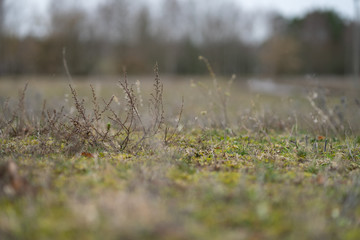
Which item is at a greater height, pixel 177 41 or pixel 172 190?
pixel 177 41

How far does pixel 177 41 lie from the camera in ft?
130

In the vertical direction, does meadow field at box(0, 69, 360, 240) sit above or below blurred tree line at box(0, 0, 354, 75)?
below

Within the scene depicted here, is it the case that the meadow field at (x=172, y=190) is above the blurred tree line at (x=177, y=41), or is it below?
below

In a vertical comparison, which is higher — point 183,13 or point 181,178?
point 183,13

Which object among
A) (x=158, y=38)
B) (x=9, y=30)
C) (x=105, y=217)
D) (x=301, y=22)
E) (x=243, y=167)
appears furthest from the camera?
(x=301, y=22)

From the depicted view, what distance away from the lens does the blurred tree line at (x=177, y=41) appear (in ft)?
106

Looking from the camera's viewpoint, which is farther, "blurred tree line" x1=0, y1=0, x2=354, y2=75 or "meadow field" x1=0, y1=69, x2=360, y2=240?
"blurred tree line" x1=0, y1=0, x2=354, y2=75

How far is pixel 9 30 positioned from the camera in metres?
24.9

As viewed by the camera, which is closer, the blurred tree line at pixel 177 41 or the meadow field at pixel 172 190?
the meadow field at pixel 172 190

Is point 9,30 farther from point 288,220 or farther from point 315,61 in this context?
point 315,61

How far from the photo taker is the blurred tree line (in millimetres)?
32219

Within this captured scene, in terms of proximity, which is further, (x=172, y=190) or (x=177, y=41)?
(x=177, y=41)

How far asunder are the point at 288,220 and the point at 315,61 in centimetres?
4629

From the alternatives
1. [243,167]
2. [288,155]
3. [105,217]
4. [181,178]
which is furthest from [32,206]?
[288,155]
